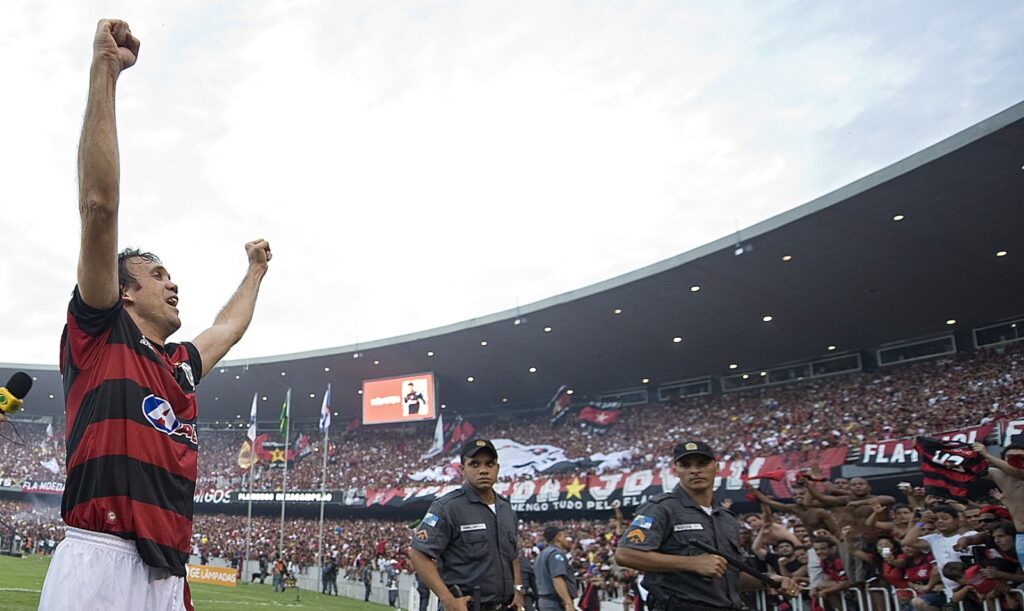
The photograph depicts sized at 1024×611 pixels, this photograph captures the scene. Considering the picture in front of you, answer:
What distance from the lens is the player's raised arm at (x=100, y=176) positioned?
212cm

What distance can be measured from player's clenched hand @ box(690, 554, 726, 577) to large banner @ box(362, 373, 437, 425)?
3938cm

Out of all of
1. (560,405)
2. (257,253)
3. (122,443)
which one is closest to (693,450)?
(257,253)

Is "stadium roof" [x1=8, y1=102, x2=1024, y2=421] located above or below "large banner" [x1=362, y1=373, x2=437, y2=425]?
above

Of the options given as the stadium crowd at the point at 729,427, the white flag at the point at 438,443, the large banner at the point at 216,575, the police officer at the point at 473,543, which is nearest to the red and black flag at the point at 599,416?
the stadium crowd at the point at 729,427

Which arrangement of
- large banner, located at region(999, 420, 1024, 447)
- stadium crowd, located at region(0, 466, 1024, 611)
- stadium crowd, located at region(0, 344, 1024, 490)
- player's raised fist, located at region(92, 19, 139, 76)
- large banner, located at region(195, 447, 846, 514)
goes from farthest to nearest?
stadium crowd, located at region(0, 344, 1024, 490)
large banner, located at region(195, 447, 846, 514)
large banner, located at region(999, 420, 1024, 447)
stadium crowd, located at region(0, 466, 1024, 611)
player's raised fist, located at region(92, 19, 139, 76)

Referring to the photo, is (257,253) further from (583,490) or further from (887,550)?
(583,490)

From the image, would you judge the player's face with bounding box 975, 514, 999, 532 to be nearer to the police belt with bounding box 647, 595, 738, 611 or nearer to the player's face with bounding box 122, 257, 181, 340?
the police belt with bounding box 647, 595, 738, 611

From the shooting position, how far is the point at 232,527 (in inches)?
1775

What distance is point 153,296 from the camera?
2721mm

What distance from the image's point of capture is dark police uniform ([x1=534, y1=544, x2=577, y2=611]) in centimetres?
941

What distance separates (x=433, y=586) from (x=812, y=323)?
1232 inches

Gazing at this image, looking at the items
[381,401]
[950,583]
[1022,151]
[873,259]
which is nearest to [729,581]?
[950,583]

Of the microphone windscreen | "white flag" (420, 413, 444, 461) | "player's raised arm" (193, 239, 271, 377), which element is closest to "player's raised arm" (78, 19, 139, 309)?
"player's raised arm" (193, 239, 271, 377)

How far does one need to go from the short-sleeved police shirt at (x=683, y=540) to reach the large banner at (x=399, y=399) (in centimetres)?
3891
